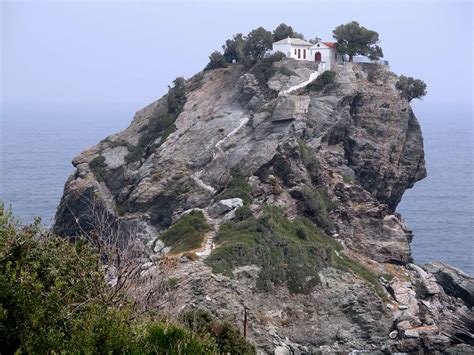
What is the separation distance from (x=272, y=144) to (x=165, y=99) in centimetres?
1824

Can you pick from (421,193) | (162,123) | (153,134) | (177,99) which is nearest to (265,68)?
(177,99)

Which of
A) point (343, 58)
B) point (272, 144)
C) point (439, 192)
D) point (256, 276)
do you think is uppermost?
point (343, 58)

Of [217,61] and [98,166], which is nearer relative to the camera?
[98,166]

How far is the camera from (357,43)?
7825 centimetres

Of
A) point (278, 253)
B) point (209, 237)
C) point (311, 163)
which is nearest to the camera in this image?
point (278, 253)

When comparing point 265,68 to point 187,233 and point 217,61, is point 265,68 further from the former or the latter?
point 187,233

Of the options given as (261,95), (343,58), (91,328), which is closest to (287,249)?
(261,95)

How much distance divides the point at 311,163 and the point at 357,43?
56.9ft

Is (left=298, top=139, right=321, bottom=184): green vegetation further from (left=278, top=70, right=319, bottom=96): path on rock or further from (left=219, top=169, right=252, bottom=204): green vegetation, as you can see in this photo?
(left=278, top=70, right=319, bottom=96): path on rock

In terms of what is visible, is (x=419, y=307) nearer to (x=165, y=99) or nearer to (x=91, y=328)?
(x=165, y=99)

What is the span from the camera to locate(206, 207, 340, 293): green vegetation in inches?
2152

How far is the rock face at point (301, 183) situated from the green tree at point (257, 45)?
2.13 meters

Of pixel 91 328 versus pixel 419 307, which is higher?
pixel 91 328

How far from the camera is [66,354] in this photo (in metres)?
20.5
